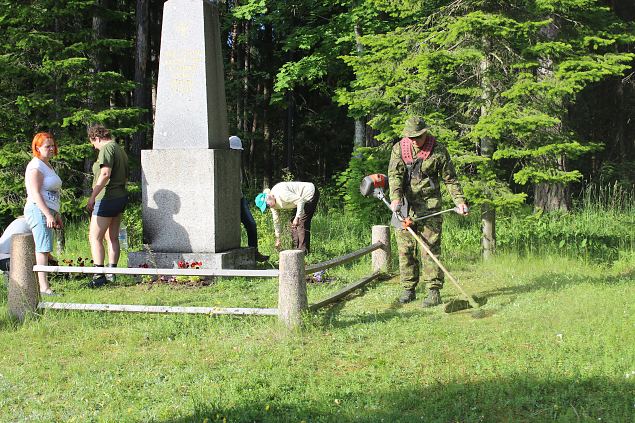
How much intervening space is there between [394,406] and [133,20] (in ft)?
73.7

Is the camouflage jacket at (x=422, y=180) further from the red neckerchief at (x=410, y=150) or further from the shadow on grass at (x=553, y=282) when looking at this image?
the shadow on grass at (x=553, y=282)

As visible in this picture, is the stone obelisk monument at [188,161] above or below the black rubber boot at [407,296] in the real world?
above

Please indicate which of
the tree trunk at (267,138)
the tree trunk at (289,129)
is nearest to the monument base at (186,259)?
the tree trunk at (267,138)

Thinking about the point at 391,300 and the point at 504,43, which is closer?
the point at 391,300

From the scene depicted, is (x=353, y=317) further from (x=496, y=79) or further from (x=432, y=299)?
(x=496, y=79)

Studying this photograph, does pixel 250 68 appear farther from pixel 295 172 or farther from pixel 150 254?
pixel 150 254

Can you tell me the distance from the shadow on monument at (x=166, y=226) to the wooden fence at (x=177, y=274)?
7.40ft

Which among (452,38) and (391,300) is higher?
(452,38)

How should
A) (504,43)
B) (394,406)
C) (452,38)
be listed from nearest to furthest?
(394,406) < (452,38) < (504,43)

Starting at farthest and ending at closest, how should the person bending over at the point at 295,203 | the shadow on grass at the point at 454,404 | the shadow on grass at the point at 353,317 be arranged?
1. the person bending over at the point at 295,203
2. the shadow on grass at the point at 353,317
3. the shadow on grass at the point at 454,404

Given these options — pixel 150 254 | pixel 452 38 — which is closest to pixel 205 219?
pixel 150 254

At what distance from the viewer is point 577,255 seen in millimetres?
11148

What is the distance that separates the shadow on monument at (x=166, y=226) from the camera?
31.2ft

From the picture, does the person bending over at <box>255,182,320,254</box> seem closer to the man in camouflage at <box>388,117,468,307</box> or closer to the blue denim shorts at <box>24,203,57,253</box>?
the man in camouflage at <box>388,117,468,307</box>
